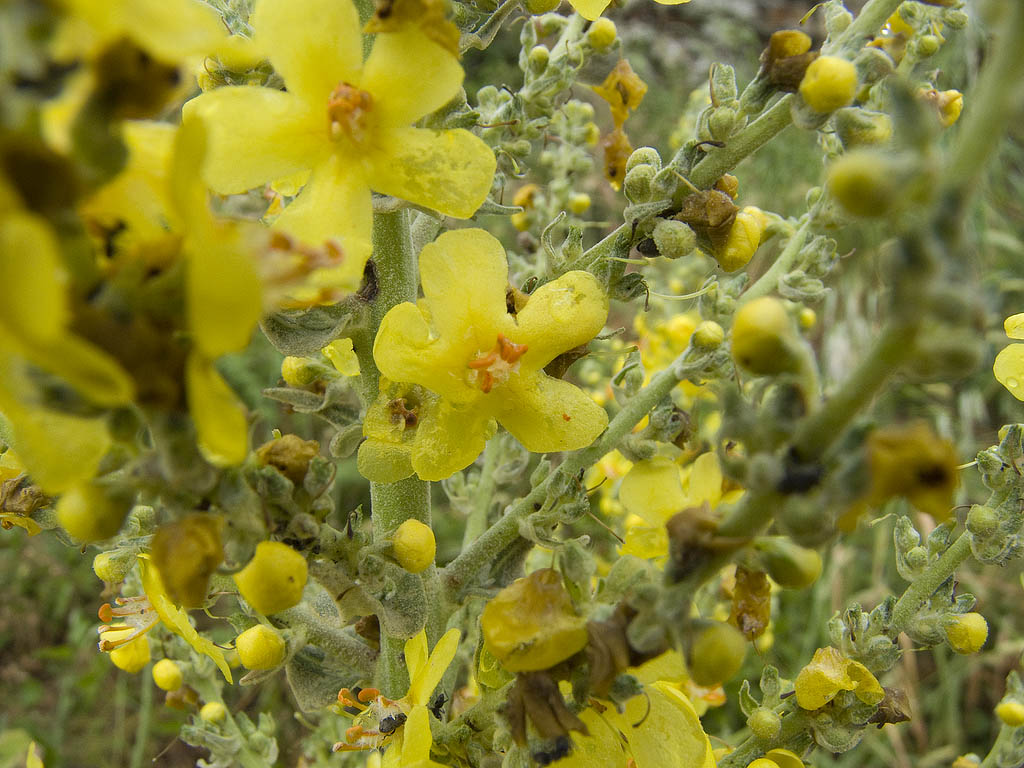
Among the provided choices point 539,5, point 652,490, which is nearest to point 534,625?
point 652,490

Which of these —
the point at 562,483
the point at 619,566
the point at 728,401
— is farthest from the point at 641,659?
the point at 562,483

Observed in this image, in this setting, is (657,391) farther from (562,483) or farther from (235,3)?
(235,3)

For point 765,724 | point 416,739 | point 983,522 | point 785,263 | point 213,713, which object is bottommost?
point 213,713

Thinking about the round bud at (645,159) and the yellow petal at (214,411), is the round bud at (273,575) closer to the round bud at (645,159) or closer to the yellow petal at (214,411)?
the yellow petal at (214,411)

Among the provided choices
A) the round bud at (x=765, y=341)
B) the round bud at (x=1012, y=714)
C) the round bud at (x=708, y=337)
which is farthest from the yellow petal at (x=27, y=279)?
the round bud at (x=1012, y=714)

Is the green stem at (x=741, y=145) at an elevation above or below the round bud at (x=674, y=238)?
above

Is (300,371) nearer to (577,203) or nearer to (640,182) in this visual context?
(640,182)
